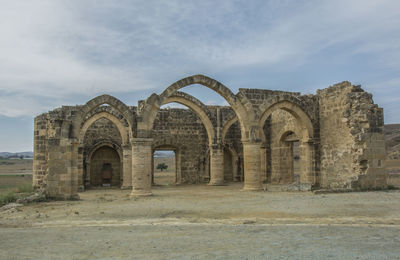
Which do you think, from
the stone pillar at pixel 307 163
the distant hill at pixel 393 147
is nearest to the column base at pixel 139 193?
the stone pillar at pixel 307 163

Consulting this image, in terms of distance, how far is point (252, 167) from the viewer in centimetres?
1374

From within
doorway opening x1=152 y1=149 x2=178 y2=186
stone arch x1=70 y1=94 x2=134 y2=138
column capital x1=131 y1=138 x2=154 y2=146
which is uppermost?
stone arch x1=70 y1=94 x2=134 y2=138

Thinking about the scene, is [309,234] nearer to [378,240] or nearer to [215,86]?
[378,240]

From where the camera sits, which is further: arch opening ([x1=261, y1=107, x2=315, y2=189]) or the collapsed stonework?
arch opening ([x1=261, y1=107, x2=315, y2=189])

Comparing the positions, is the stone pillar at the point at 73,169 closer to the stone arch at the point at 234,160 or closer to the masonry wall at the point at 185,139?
the masonry wall at the point at 185,139

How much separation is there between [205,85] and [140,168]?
4.23m

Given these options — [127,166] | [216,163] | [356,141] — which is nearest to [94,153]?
[127,166]

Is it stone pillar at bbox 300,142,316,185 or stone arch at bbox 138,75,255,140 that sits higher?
stone arch at bbox 138,75,255,140

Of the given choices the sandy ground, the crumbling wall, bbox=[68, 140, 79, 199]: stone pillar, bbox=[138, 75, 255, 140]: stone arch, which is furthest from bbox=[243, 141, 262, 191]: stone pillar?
bbox=[68, 140, 79, 199]: stone pillar

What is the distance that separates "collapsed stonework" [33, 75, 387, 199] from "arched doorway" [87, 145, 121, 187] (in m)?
0.05

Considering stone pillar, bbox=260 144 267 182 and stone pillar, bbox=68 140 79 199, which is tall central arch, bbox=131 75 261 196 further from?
stone pillar, bbox=260 144 267 182

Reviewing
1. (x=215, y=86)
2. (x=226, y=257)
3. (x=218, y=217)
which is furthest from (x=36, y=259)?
(x=215, y=86)

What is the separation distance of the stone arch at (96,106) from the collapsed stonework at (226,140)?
0.04 meters

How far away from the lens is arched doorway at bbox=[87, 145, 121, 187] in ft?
64.3
